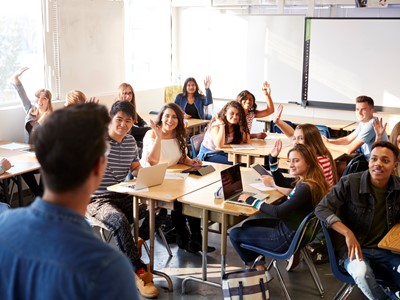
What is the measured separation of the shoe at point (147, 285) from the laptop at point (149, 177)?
2.19 ft

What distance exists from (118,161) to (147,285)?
106 centimetres

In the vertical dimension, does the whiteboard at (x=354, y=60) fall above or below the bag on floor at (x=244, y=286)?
above

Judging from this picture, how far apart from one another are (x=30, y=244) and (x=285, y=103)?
7.78 m

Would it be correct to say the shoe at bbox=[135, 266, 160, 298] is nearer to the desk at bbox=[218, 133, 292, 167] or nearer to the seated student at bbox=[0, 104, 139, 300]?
the desk at bbox=[218, 133, 292, 167]

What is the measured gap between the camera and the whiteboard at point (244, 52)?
8.52 meters

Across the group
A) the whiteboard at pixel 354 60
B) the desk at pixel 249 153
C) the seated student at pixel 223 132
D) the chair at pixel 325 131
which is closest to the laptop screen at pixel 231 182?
the desk at pixel 249 153

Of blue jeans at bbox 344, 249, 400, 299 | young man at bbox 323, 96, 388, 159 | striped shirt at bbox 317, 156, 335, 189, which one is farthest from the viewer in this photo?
young man at bbox 323, 96, 388, 159

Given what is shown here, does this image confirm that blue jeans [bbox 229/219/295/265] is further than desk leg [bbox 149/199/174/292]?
No

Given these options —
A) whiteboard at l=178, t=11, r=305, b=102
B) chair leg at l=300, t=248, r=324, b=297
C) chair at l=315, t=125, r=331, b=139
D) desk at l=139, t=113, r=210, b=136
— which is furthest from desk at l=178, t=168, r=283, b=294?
A: whiteboard at l=178, t=11, r=305, b=102

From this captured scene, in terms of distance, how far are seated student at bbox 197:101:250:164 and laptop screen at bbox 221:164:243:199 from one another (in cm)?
171

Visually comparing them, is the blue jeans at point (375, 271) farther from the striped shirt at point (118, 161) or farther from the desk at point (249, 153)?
the desk at point (249, 153)

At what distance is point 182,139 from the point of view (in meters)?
4.96

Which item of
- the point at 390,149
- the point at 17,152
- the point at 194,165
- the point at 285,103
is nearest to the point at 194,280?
the point at 194,165

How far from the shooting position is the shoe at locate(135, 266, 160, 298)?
4012 mm
